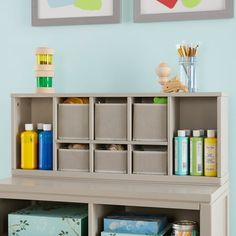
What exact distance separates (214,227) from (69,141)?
2.05 ft

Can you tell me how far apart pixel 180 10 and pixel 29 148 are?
30.2 inches

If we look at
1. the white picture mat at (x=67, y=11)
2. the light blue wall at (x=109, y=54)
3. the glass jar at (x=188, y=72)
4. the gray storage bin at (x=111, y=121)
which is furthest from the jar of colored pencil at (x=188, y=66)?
the white picture mat at (x=67, y=11)

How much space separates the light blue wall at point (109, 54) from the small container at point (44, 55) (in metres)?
0.13

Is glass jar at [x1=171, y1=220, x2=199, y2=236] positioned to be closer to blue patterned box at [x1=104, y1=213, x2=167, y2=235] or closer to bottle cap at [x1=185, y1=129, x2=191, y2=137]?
blue patterned box at [x1=104, y1=213, x2=167, y2=235]

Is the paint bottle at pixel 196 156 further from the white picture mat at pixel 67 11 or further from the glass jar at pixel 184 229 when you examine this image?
the white picture mat at pixel 67 11

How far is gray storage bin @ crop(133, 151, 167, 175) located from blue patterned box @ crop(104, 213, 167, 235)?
0.55 feet

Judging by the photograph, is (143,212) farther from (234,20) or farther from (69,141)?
(234,20)

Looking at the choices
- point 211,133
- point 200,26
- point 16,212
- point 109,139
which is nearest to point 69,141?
point 109,139

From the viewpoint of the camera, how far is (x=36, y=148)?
7.17ft

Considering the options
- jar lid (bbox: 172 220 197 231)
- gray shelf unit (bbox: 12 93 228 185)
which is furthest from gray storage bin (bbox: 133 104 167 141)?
jar lid (bbox: 172 220 197 231)

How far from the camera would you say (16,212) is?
2.08 meters

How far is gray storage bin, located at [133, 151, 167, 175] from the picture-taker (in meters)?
2.02

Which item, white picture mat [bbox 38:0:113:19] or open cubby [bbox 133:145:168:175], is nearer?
open cubby [bbox 133:145:168:175]

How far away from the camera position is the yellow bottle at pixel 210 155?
1972 millimetres
